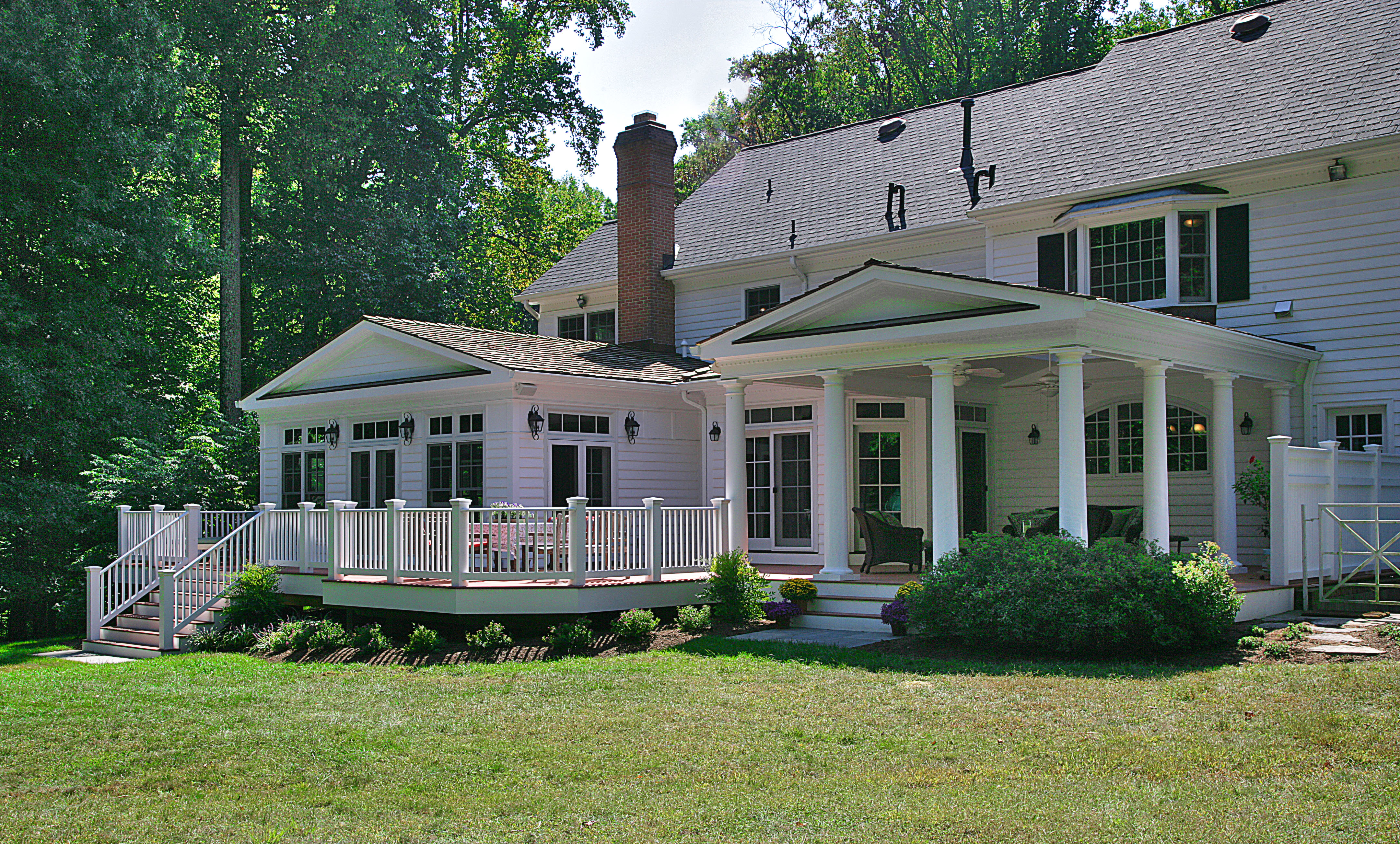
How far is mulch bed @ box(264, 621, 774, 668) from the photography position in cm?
1209

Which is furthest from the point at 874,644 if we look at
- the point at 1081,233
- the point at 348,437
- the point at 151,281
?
the point at 151,281

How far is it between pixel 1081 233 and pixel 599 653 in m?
9.31

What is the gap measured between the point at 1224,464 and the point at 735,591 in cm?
620

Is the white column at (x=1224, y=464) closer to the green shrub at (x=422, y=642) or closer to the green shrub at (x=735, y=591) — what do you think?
the green shrub at (x=735, y=591)

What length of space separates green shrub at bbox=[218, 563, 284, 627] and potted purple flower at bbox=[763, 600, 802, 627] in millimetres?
6789

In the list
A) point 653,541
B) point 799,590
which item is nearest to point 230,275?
point 653,541

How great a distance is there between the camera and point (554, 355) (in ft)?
59.8

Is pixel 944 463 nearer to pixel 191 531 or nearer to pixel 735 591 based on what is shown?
pixel 735 591

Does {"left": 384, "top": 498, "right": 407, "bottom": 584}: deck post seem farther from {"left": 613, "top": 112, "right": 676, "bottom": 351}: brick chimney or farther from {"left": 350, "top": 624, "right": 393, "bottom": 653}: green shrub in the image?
{"left": 613, "top": 112, "right": 676, "bottom": 351}: brick chimney

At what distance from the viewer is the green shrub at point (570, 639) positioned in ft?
40.2

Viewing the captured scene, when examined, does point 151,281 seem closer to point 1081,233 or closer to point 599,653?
point 599,653

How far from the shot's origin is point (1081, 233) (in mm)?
16219

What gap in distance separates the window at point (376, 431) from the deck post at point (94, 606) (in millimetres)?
4425

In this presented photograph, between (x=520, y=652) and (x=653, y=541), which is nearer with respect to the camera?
(x=520, y=652)
